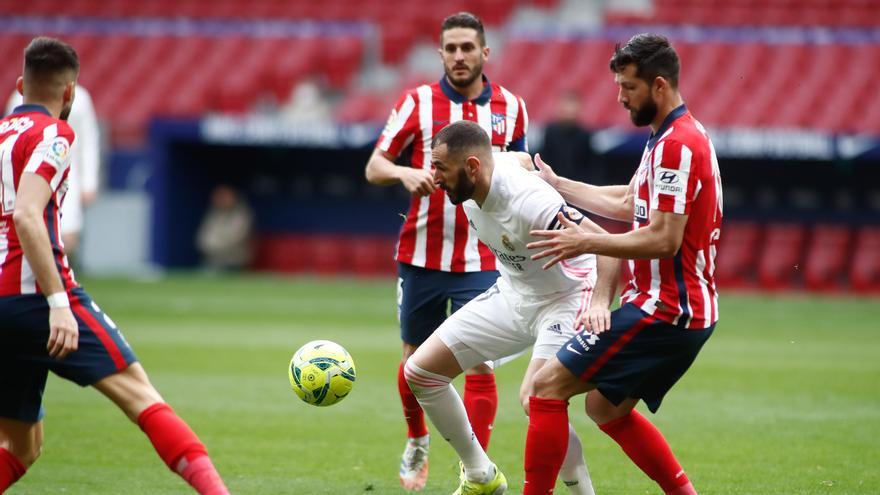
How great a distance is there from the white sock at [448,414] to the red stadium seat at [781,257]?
13198mm

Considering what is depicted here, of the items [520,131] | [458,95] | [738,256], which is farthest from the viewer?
[738,256]

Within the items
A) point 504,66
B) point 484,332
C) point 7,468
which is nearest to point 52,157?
point 7,468

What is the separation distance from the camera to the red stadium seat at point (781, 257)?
18.4m

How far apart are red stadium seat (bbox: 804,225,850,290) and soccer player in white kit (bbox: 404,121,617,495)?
13.2 m

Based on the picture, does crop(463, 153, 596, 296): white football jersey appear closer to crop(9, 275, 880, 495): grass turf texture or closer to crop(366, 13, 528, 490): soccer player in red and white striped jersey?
crop(366, 13, 528, 490): soccer player in red and white striped jersey

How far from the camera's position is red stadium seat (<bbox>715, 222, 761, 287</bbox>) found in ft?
61.3

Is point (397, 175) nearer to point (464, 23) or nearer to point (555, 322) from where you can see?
point (464, 23)

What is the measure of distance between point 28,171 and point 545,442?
2492 millimetres

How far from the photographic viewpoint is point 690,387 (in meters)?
10.2

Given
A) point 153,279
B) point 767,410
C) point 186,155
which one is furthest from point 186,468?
point 186,155

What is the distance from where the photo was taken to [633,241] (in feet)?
16.3

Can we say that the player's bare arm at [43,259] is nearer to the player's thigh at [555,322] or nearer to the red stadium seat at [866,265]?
the player's thigh at [555,322]

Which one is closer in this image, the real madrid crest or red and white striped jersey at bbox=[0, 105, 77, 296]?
red and white striped jersey at bbox=[0, 105, 77, 296]

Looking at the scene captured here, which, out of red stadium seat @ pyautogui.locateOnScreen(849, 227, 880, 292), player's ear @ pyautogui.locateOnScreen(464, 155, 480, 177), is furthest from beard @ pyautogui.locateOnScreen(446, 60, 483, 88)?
red stadium seat @ pyautogui.locateOnScreen(849, 227, 880, 292)
